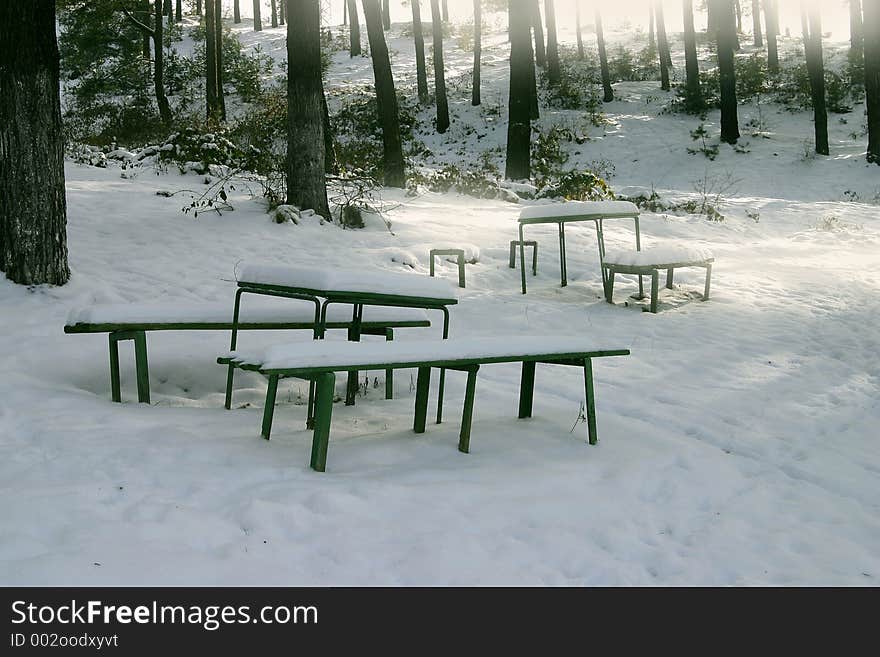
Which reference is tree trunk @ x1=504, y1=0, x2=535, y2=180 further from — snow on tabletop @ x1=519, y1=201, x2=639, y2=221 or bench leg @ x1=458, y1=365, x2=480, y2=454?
bench leg @ x1=458, y1=365, x2=480, y2=454

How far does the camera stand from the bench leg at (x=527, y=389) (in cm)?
567

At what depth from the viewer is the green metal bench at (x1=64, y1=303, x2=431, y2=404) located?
549 centimetres

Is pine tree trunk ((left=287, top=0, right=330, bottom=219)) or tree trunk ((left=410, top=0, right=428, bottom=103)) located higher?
tree trunk ((left=410, top=0, right=428, bottom=103))

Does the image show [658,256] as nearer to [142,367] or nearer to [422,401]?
[422,401]

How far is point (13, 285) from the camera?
7551mm

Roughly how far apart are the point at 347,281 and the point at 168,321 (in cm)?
144

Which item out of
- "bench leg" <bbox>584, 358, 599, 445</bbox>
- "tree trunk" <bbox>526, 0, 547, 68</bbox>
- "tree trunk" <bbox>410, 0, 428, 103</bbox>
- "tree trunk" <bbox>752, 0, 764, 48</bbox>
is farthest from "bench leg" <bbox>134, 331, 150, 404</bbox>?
"tree trunk" <bbox>752, 0, 764, 48</bbox>

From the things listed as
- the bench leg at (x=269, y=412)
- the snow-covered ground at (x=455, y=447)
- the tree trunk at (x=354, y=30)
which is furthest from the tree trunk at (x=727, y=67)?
the bench leg at (x=269, y=412)

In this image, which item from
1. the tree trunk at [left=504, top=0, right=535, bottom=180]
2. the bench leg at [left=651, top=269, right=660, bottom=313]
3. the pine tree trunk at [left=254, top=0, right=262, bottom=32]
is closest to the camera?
the bench leg at [left=651, top=269, right=660, bottom=313]

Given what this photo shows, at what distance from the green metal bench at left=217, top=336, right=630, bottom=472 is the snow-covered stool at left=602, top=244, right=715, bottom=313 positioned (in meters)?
4.16

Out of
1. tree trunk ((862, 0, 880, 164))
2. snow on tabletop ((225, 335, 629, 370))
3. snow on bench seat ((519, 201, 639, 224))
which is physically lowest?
snow on tabletop ((225, 335, 629, 370))
